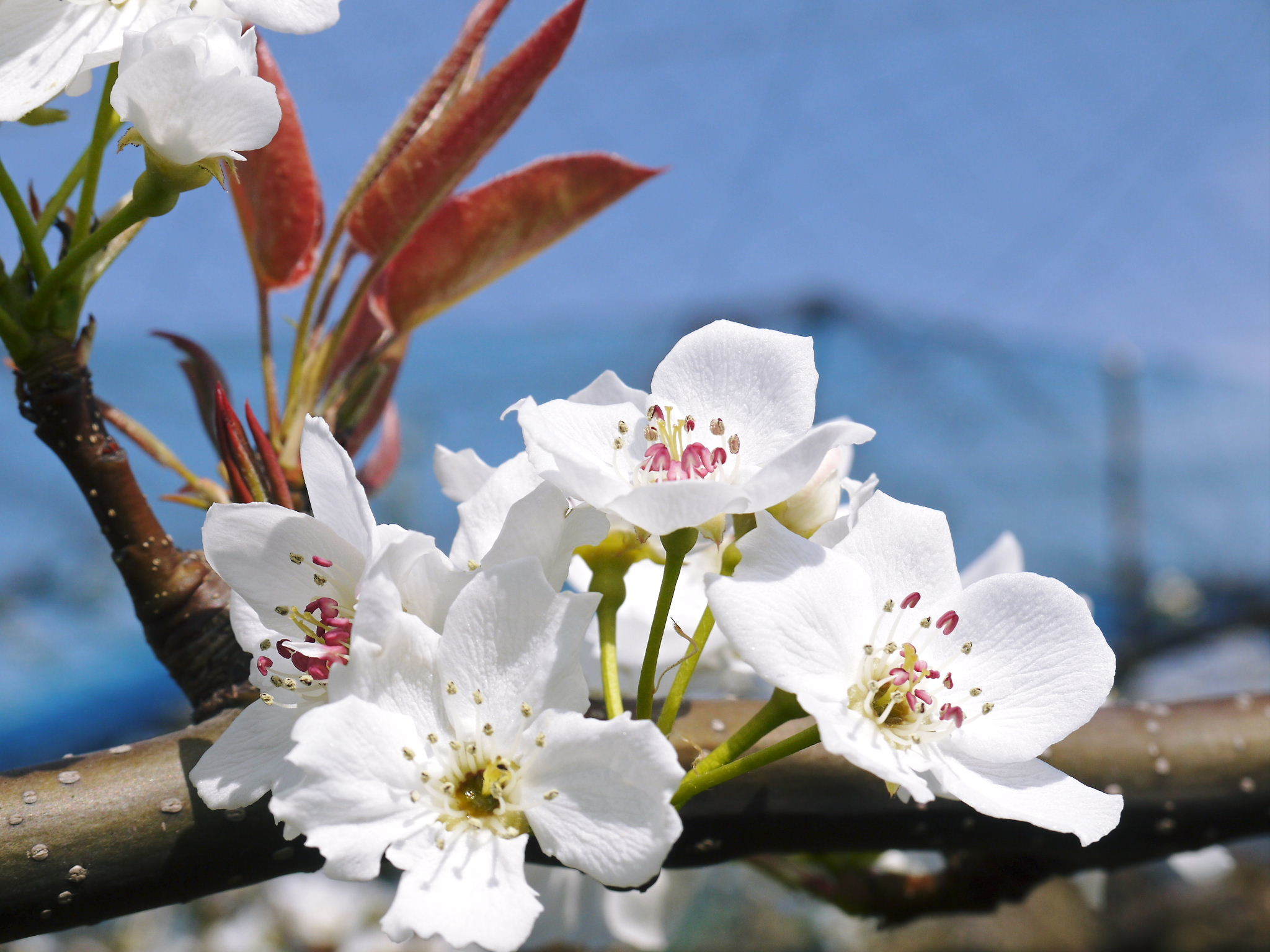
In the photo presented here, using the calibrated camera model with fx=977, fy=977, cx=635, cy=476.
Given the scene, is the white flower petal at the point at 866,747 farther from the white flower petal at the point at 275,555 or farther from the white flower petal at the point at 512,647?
the white flower petal at the point at 275,555

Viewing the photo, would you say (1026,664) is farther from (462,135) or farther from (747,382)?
(462,135)

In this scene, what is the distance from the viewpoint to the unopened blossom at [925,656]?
42 centimetres

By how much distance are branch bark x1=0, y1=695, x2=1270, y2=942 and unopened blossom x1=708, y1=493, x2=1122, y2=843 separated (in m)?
0.14

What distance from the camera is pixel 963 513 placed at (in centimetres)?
449

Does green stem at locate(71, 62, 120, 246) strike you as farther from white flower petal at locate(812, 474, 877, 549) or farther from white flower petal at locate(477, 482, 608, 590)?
white flower petal at locate(812, 474, 877, 549)

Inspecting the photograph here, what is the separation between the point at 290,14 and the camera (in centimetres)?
45

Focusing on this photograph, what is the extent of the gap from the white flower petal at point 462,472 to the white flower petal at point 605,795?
0.18m

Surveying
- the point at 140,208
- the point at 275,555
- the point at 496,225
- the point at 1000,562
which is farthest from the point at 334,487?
the point at 1000,562

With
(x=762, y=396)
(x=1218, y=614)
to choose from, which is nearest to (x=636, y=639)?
(x=762, y=396)

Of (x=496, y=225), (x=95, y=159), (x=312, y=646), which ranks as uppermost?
(x=95, y=159)

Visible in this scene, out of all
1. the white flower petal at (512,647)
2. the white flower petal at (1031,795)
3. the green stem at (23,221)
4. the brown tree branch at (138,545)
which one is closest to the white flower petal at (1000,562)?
the white flower petal at (1031,795)

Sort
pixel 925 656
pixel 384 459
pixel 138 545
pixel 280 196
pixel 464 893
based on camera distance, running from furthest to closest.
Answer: pixel 384 459, pixel 280 196, pixel 138 545, pixel 925 656, pixel 464 893

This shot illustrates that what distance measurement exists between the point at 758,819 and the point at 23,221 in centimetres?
56

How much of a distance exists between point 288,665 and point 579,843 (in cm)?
18
